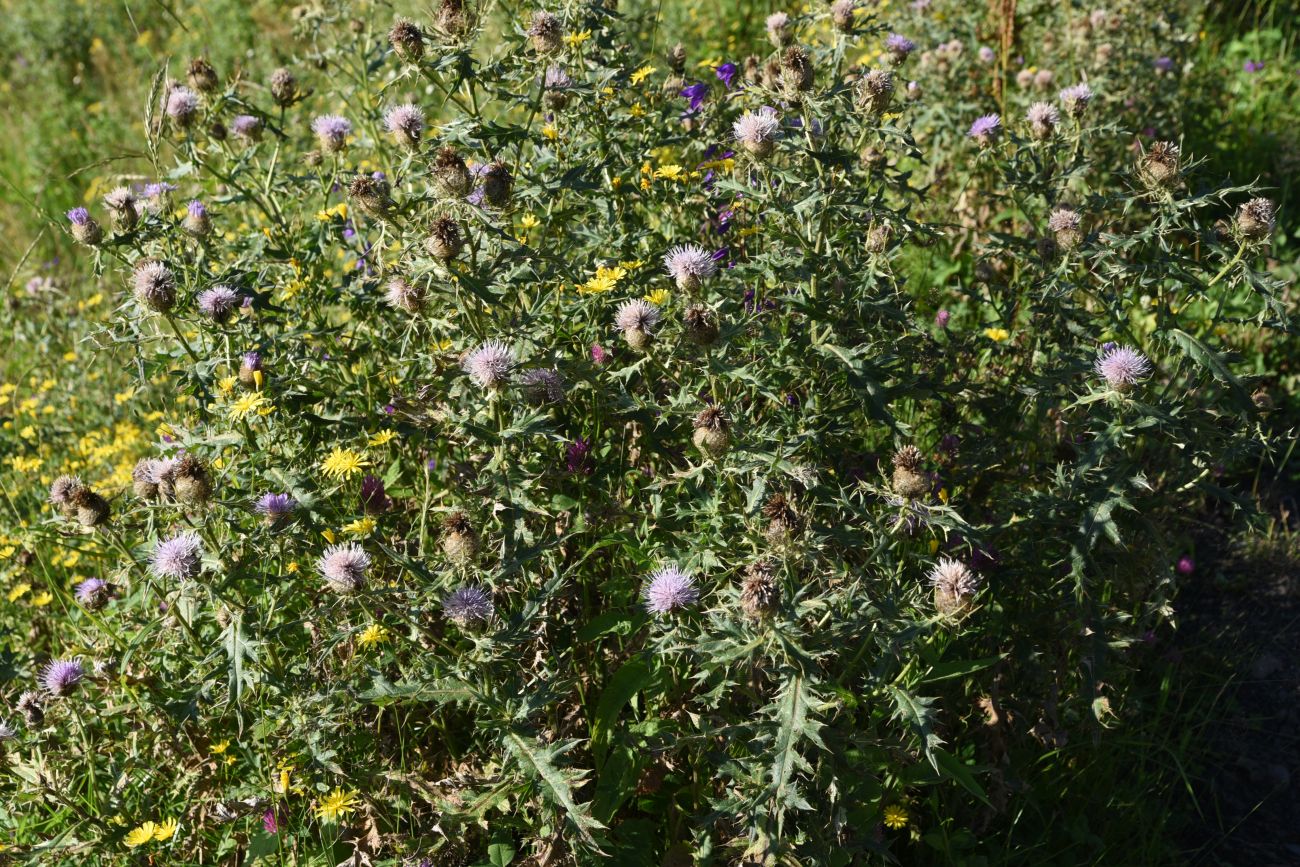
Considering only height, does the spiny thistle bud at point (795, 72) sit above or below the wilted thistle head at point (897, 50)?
above

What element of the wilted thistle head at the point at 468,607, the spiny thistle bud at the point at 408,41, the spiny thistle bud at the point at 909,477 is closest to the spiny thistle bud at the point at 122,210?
the spiny thistle bud at the point at 408,41

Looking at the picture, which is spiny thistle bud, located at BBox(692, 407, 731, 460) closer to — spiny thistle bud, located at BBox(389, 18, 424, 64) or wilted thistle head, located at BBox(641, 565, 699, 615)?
wilted thistle head, located at BBox(641, 565, 699, 615)

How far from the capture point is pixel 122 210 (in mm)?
2906

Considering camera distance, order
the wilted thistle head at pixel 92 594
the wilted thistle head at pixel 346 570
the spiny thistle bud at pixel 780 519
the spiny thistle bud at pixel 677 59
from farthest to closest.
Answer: the spiny thistle bud at pixel 677 59 < the wilted thistle head at pixel 92 594 < the wilted thistle head at pixel 346 570 < the spiny thistle bud at pixel 780 519

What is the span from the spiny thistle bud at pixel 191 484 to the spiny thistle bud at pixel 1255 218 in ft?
7.92

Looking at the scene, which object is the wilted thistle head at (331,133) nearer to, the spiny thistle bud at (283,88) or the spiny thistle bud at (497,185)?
the spiny thistle bud at (283,88)

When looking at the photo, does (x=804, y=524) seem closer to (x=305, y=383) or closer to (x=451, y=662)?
(x=451, y=662)

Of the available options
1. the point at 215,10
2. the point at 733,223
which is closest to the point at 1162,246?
the point at 733,223

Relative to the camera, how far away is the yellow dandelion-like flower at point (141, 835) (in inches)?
96.7

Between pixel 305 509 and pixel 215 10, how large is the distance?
23.9 feet

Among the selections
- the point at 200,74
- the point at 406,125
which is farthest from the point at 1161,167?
the point at 200,74

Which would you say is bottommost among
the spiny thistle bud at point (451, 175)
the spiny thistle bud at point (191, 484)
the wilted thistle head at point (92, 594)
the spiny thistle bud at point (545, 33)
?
the wilted thistle head at point (92, 594)

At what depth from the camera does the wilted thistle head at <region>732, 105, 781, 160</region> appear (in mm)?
2578

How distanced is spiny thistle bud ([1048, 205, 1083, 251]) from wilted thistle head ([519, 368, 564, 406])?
131cm
